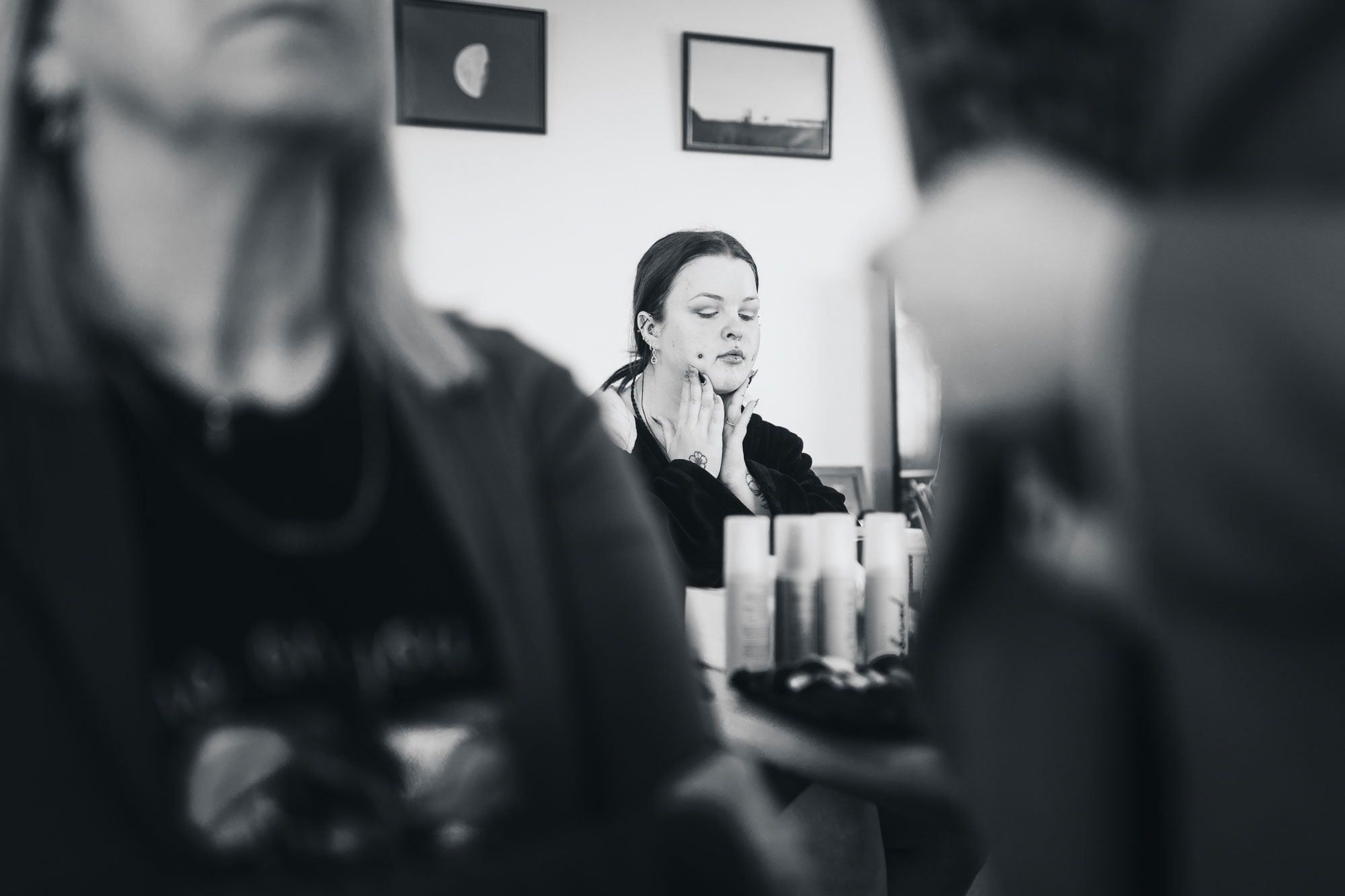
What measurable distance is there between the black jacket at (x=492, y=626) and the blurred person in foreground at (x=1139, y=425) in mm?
171

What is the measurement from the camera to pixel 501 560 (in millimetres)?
548

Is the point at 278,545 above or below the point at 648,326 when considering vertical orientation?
below

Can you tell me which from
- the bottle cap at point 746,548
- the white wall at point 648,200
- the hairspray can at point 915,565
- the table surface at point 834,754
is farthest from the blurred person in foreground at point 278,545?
the white wall at point 648,200

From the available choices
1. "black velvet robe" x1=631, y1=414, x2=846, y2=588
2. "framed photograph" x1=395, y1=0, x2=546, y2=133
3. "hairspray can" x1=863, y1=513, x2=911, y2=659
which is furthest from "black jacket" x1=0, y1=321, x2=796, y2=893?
"framed photograph" x1=395, y1=0, x2=546, y2=133

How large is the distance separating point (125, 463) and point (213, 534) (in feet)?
0.17

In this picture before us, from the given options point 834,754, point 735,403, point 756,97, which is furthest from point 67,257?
point 756,97

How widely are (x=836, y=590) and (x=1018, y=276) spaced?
3.04 feet

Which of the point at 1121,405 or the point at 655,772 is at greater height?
the point at 1121,405

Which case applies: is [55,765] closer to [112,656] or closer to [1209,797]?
[112,656]

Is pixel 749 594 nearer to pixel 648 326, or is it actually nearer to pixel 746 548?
pixel 746 548

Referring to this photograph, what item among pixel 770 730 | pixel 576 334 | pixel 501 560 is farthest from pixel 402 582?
pixel 576 334

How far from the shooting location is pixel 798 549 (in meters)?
1.25

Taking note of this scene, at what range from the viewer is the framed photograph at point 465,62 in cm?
254

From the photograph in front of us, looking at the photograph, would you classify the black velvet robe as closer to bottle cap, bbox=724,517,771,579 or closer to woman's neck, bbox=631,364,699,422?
woman's neck, bbox=631,364,699,422
